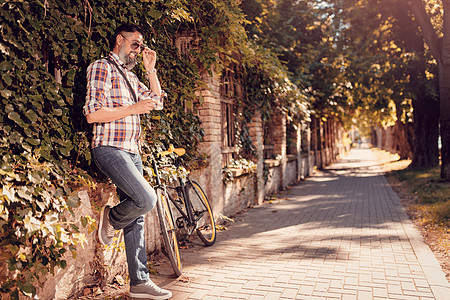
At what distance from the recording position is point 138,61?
419 cm

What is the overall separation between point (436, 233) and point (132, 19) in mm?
5273

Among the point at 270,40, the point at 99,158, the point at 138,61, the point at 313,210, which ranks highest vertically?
the point at 270,40

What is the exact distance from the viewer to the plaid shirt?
3150 millimetres

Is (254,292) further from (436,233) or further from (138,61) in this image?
(436,233)

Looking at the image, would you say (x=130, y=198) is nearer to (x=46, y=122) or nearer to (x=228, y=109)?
(x=46, y=122)

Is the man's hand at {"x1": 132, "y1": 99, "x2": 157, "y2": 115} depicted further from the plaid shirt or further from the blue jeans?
the blue jeans

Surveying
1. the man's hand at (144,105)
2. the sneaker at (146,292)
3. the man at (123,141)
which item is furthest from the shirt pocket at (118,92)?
the sneaker at (146,292)

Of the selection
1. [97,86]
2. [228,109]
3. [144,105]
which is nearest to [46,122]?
[97,86]

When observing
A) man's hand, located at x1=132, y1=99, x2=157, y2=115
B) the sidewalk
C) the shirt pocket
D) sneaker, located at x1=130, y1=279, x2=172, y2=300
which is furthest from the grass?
the shirt pocket

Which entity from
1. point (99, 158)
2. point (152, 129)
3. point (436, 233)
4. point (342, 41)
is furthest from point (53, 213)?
point (342, 41)

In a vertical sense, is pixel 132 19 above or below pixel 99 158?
above

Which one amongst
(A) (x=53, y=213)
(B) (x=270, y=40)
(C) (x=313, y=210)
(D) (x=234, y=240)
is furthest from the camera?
(B) (x=270, y=40)

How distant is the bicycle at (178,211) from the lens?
4027mm

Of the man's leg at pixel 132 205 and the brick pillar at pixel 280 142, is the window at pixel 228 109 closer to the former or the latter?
the brick pillar at pixel 280 142
